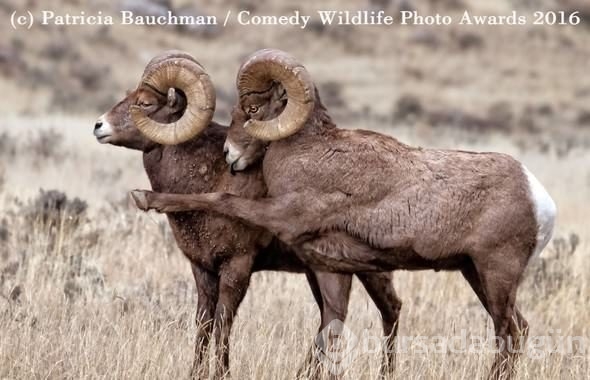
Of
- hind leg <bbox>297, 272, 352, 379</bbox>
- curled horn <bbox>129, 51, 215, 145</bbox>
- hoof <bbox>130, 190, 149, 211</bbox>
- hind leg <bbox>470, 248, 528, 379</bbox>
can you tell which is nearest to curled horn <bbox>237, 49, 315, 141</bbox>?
curled horn <bbox>129, 51, 215, 145</bbox>

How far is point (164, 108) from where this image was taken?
766 cm

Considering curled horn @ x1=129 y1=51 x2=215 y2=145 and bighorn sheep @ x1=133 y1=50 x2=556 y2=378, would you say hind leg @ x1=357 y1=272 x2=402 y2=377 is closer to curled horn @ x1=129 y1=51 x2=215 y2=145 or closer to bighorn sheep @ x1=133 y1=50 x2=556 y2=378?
bighorn sheep @ x1=133 y1=50 x2=556 y2=378

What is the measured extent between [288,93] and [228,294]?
136cm

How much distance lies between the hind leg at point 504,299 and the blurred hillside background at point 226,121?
0.17 meters

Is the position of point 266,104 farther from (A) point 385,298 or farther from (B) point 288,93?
(A) point 385,298

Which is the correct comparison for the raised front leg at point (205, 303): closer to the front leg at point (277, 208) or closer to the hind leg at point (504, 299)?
the front leg at point (277, 208)

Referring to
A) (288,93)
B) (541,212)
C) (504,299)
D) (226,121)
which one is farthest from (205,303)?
(226,121)

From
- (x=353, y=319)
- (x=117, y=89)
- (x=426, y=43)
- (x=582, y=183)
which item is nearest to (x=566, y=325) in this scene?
(x=353, y=319)

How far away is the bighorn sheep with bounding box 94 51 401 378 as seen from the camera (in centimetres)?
733

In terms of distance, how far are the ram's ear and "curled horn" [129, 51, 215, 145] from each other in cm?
6

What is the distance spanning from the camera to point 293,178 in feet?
23.3

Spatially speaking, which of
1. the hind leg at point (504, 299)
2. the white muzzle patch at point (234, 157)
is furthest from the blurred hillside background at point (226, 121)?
the white muzzle patch at point (234, 157)

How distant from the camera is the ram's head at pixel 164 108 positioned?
7379mm

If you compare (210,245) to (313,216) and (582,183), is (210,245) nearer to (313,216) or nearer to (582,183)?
(313,216)
